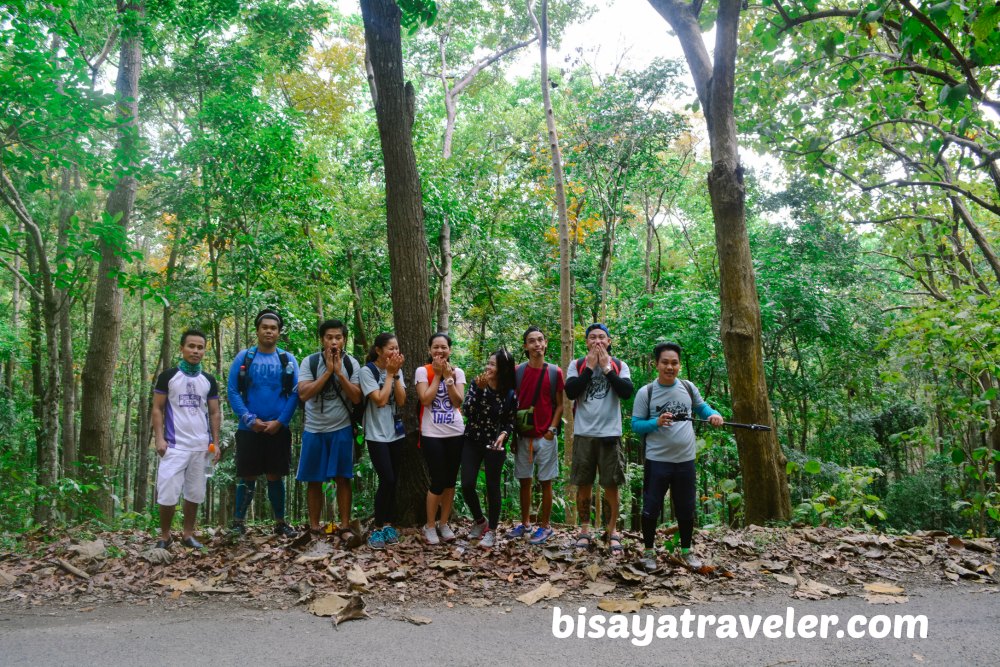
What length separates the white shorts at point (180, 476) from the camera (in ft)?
17.6

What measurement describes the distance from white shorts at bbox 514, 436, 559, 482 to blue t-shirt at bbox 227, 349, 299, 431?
2211mm

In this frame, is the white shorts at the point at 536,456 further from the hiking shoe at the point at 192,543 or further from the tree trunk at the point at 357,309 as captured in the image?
the tree trunk at the point at 357,309

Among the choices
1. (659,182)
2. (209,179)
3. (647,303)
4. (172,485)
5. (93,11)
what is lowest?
(172,485)

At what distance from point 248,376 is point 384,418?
51.9 inches

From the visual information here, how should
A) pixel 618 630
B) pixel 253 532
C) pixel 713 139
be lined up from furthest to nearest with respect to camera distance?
1. pixel 713 139
2. pixel 253 532
3. pixel 618 630

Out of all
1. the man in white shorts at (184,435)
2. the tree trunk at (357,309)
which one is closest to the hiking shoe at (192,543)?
the man in white shorts at (184,435)

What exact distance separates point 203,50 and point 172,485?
31.8 ft

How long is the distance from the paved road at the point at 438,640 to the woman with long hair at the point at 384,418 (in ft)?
5.75

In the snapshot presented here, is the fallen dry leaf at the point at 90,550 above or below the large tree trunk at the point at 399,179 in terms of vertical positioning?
below

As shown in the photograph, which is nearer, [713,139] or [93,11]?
[713,139]

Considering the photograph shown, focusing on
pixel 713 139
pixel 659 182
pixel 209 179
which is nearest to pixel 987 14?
pixel 713 139

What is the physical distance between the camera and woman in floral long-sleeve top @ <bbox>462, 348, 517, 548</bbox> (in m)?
5.73

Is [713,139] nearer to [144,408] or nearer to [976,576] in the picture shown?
[976,576]

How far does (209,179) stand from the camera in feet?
34.4
